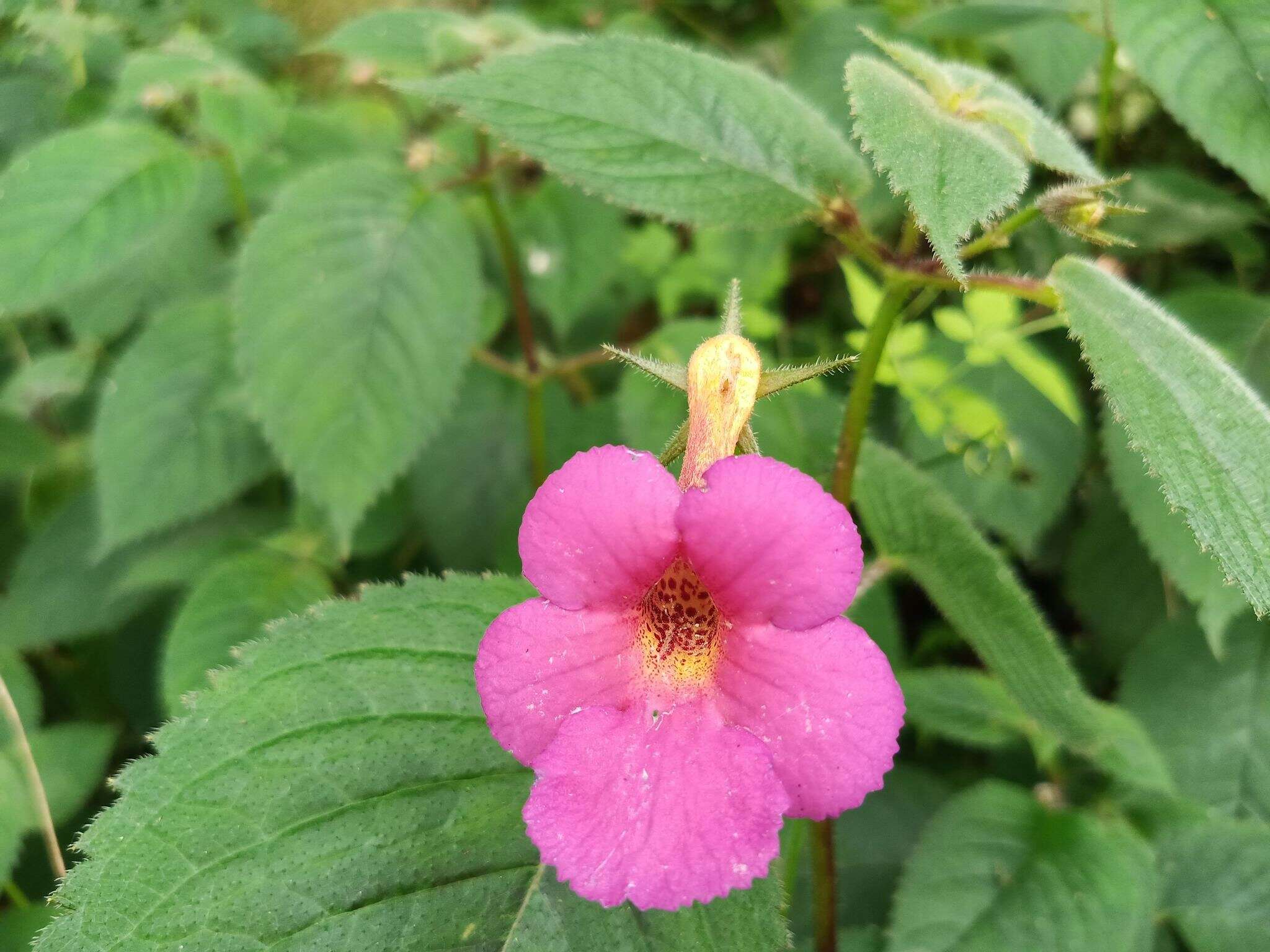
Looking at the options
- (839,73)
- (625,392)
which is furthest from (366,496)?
(839,73)

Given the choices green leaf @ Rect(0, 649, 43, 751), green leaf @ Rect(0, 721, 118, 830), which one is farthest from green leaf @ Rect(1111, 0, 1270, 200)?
green leaf @ Rect(0, 649, 43, 751)

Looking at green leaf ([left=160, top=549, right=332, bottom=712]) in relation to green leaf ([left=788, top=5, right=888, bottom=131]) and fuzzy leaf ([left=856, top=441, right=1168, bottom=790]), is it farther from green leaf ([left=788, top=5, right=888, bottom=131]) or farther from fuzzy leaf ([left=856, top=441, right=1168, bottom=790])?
green leaf ([left=788, top=5, right=888, bottom=131])

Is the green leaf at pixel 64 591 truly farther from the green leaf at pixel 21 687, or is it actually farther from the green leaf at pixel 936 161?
the green leaf at pixel 936 161

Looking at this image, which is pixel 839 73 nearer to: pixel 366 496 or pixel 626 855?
pixel 366 496

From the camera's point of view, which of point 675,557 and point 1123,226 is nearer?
point 675,557

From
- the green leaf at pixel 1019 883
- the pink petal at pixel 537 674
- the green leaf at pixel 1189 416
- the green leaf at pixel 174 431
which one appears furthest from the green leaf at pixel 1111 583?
the green leaf at pixel 174 431

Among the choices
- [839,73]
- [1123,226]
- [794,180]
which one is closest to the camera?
[794,180]

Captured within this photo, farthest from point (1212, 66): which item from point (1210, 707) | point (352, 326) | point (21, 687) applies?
point (21, 687)
